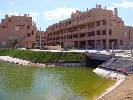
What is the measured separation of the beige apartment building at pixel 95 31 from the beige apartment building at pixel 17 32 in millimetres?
13343

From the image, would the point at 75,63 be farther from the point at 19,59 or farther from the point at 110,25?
the point at 110,25

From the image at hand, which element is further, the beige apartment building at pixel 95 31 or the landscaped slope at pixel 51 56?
the beige apartment building at pixel 95 31

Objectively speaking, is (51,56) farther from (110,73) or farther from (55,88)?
(55,88)

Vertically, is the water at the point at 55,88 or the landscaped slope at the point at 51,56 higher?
the landscaped slope at the point at 51,56

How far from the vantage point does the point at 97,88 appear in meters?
40.8

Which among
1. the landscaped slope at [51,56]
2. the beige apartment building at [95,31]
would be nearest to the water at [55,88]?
the landscaped slope at [51,56]

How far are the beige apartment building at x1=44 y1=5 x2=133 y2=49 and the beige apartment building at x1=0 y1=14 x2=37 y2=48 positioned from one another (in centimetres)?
1334

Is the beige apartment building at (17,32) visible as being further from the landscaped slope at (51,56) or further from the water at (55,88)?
the water at (55,88)

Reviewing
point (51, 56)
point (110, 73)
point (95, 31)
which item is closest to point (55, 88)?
point (110, 73)

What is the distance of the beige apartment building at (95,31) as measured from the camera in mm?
105562

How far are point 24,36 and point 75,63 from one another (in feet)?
210

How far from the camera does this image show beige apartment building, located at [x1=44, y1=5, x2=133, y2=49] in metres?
106

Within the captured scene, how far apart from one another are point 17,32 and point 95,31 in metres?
34.1

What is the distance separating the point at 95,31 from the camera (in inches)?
4459
